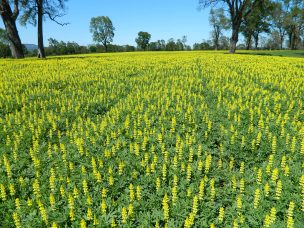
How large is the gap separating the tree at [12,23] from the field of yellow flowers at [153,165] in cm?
2446

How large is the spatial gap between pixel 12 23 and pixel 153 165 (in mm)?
31989

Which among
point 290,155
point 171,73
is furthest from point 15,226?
point 171,73

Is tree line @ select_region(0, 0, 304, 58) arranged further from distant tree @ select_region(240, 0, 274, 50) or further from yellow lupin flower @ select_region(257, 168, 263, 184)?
yellow lupin flower @ select_region(257, 168, 263, 184)

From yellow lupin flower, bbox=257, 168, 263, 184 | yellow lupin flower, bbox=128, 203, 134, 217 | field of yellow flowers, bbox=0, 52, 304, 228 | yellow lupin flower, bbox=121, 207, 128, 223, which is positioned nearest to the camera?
yellow lupin flower, bbox=121, 207, 128, 223

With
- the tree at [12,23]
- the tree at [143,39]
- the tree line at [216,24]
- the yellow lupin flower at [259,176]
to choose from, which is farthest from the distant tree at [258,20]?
the tree at [143,39]

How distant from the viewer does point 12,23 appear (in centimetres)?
3042

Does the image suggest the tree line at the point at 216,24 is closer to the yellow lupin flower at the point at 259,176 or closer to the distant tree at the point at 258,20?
the distant tree at the point at 258,20

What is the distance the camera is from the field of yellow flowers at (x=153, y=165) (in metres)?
4.16

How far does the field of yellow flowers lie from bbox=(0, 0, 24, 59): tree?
24456 mm

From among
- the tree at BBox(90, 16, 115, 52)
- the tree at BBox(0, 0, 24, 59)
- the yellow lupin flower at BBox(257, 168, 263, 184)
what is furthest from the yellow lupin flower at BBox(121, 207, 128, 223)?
the tree at BBox(90, 16, 115, 52)

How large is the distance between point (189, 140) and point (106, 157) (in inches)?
78.9

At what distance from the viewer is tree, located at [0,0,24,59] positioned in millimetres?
29766

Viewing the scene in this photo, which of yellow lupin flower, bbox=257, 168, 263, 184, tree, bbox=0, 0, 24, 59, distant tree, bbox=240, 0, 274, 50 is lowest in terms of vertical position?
yellow lupin flower, bbox=257, 168, 263, 184

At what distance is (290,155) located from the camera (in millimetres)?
5691
